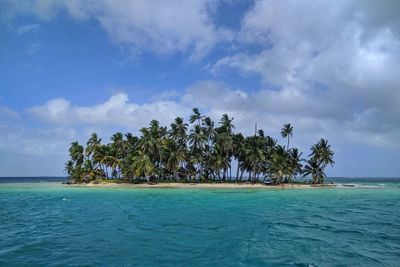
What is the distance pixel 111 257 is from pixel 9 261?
3.59m

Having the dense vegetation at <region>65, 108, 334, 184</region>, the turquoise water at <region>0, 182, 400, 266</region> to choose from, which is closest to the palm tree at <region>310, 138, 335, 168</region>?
the dense vegetation at <region>65, 108, 334, 184</region>

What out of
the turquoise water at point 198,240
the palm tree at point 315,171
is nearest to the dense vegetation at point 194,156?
the palm tree at point 315,171

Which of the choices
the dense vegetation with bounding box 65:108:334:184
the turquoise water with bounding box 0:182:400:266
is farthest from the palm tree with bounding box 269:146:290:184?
the turquoise water with bounding box 0:182:400:266

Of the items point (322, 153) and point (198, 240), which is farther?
point (322, 153)

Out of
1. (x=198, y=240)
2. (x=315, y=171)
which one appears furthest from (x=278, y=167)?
(x=198, y=240)

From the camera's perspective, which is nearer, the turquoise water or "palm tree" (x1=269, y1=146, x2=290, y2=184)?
the turquoise water

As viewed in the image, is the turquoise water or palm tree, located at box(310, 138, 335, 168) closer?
the turquoise water

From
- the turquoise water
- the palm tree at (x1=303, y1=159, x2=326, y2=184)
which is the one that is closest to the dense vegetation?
the palm tree at (x1=303, y1=159, x2=326, y2=184)

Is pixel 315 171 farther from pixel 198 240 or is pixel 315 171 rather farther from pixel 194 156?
pixel 198 240

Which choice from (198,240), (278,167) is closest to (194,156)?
(278,167)

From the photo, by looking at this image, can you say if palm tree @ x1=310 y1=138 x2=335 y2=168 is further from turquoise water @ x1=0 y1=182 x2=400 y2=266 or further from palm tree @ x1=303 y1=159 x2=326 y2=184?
turquoise water @ x1=0 y1=182 x2=400 y2=266

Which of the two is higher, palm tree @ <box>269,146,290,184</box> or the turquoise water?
palm tree @ <box>269,146,290,184</box>

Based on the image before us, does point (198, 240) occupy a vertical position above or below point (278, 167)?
below

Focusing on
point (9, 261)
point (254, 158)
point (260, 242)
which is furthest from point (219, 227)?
point (254, 158)
